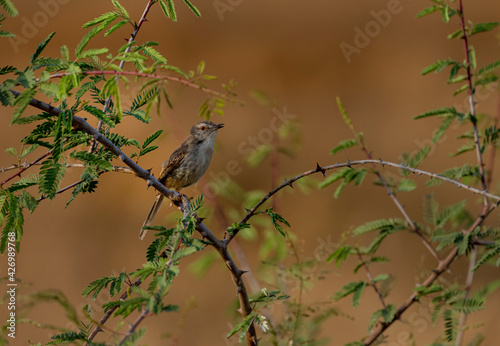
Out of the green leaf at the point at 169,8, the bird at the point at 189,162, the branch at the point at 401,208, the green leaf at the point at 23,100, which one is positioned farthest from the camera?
the bird at the point at 189,162

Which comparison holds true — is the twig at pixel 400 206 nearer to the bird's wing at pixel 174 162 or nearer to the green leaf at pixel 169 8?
the green leaf at pixel 169 8

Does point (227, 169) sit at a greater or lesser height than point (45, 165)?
greater

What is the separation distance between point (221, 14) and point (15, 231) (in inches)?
353

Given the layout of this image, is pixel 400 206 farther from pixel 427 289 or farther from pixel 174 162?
pixel 174 162

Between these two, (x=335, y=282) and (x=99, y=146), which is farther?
(x=335, y=282)

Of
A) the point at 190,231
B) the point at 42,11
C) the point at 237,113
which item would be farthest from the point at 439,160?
the point at 190,231

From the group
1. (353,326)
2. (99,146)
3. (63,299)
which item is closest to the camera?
(63,299)

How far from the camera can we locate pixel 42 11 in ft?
34.6

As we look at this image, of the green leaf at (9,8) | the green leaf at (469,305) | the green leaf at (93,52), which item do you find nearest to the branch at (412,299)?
the green leaf at (469,305)

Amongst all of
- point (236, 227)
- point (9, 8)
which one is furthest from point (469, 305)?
point (9, 8)

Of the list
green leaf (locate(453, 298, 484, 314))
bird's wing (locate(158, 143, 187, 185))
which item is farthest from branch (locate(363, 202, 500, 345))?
bird's wing (locate(158, 143, 187, 185))

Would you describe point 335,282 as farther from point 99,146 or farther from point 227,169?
point 99,146

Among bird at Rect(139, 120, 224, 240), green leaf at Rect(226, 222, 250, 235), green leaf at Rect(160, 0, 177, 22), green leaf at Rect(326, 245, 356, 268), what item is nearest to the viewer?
green leaf at Rect(226, 222, 250, 235)

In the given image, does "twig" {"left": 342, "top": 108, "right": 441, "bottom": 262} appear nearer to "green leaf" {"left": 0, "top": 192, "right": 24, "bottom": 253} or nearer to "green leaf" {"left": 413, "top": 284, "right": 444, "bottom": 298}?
"green leaf" {"left": 413, "top": 284, "right": 444, "bottom": 298}
